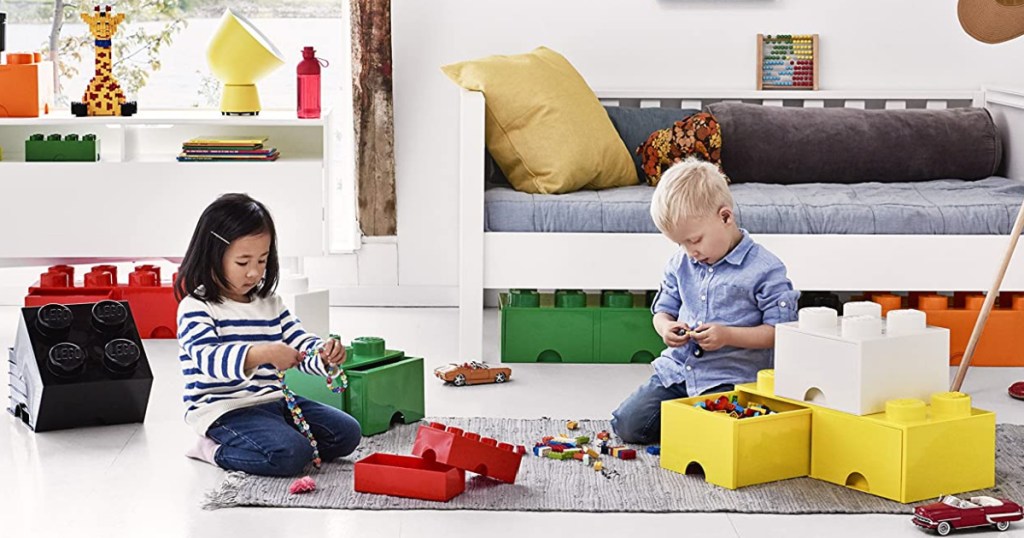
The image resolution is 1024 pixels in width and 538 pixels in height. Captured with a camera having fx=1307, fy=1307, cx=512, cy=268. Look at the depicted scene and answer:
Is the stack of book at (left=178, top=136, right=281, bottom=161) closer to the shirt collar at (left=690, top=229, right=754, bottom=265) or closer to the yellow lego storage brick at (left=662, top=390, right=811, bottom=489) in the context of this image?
the shirt collar at (left=690, top=229, right=754, bottom=265)

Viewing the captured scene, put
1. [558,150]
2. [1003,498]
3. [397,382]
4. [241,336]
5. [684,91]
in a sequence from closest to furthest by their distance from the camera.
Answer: [1003,498], [241,336], [397,382], [558,150], [684,91]

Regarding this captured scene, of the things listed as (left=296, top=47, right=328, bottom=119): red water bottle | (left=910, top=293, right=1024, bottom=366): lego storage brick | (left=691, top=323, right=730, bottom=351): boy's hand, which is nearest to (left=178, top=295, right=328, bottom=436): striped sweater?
(left=691, top=323, right=730, bottom=351): boy's hand

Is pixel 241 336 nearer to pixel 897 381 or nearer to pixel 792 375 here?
pixel 792 375

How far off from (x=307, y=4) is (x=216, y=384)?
6.46 ft

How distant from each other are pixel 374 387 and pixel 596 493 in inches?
21.9

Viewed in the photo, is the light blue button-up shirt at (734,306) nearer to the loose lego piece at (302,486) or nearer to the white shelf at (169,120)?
the loose lego piece at (302,486)

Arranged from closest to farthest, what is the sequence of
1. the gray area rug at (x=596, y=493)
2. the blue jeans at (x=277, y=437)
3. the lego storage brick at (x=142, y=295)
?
the gray area rug at (x=596, y=493), the blue jeans at (x=277, y=437), the lego storage brick at (x=142, y=295)

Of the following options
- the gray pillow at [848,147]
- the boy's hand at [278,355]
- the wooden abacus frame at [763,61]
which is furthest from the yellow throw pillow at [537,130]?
the boy's hand at [278,355]

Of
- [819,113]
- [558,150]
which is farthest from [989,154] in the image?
[558,150]

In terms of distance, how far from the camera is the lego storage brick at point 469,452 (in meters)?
2.15

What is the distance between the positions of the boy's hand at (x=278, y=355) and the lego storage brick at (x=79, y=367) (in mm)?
458

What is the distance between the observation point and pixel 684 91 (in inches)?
157

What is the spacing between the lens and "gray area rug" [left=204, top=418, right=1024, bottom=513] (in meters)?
2.13

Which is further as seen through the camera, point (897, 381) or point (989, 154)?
Result: point (989, 154)
